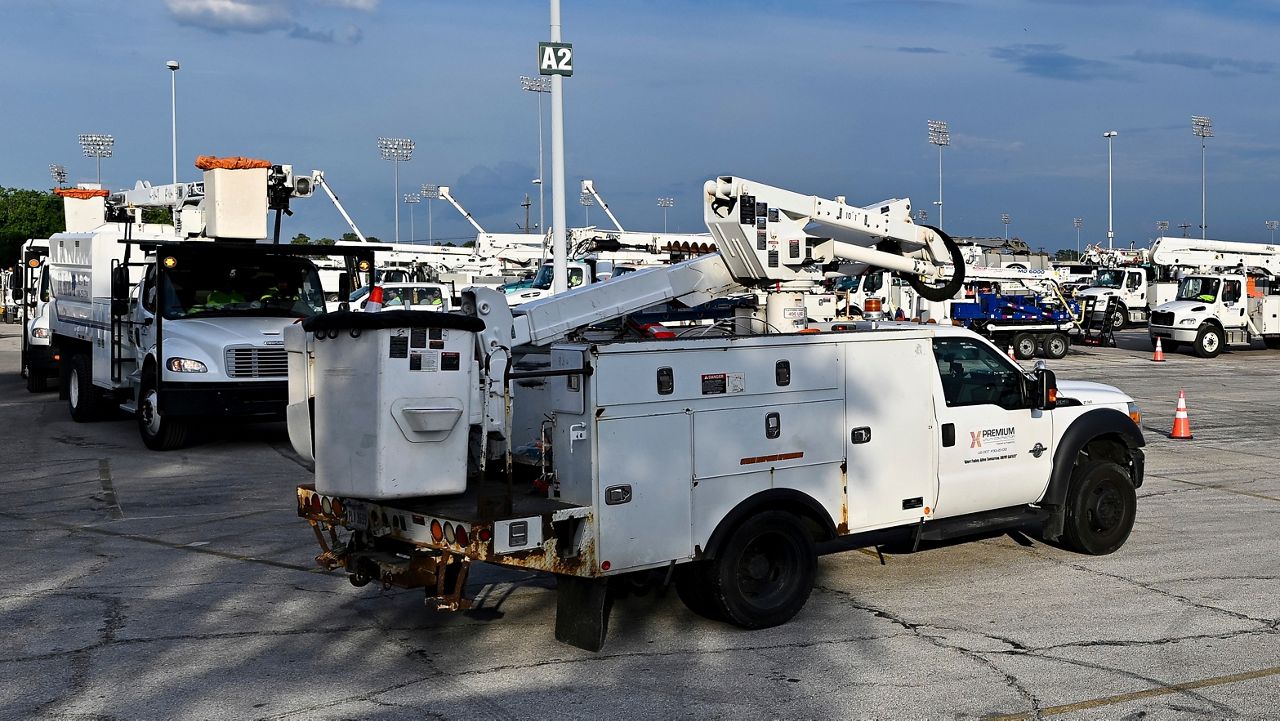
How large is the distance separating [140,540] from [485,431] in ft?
16.2

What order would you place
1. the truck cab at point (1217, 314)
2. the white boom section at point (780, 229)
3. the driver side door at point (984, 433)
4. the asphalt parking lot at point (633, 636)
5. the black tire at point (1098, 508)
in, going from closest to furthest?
1. the asphalt parking lot at point (633, 636)
2. the driver side door at point (984, 433)
3. the white boom section at point (780, 229)
4. the black tire at point (1098, 508)
5. the truck cab at point (1217, 314)

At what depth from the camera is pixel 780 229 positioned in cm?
917

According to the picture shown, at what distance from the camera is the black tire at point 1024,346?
112ft

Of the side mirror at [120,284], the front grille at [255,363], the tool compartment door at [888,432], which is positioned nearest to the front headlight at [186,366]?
the front grille at [255,363]

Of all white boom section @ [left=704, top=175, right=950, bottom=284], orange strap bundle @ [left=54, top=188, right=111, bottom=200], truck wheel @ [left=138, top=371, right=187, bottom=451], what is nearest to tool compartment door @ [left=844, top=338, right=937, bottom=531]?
white boom section @ [left=704, top=175, right=950, bottom=284]

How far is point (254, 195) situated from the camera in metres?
15.9

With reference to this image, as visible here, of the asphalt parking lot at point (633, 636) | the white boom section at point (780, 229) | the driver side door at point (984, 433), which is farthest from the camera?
the white boom section at point (780, 229)

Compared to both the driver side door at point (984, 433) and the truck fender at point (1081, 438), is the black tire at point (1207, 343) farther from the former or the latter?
the driver side door at point (984, 433)

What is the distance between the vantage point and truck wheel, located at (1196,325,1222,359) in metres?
35.4

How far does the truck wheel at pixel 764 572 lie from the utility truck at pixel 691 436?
0.01 metres

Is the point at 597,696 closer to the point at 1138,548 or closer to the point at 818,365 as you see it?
the point at 818,365

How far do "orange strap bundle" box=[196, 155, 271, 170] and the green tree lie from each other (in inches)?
2636

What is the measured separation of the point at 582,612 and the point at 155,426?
10654mm

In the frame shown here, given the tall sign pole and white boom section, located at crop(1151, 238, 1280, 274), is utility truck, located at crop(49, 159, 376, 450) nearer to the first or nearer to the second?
the tall sign pole
